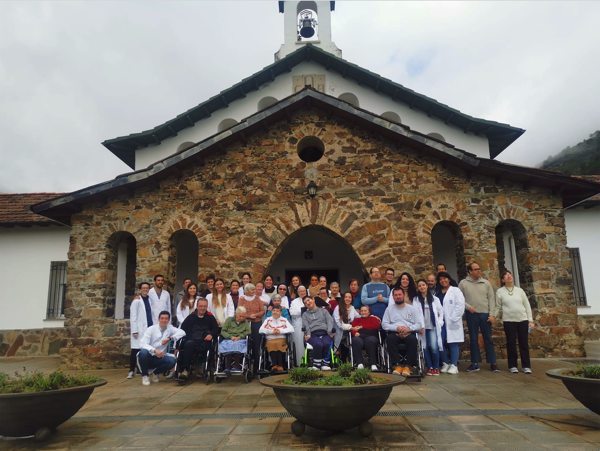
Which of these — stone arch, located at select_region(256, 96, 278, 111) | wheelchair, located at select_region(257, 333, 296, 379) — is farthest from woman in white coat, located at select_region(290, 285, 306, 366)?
stone arch, located at select_region(256, 96, 278, 111)

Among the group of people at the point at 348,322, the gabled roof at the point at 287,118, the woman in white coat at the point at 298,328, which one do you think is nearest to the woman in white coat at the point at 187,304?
the group of people at the point at 348,322

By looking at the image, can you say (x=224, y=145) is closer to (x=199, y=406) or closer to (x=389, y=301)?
(x=389, y=301)

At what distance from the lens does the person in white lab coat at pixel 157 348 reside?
665cm

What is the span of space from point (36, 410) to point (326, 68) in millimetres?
11561

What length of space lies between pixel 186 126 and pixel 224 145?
4035mm

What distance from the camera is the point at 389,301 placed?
693 centimetres

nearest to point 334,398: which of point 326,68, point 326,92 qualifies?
point 326,92

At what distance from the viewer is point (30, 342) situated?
11633 mm

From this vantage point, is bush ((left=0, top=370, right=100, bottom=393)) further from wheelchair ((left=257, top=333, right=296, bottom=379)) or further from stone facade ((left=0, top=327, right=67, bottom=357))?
stone facade ((left=0, top=327, right=67, bottom=357))

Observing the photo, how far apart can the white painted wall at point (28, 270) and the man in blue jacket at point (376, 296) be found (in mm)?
9010

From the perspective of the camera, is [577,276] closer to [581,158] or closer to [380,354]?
[380,354]

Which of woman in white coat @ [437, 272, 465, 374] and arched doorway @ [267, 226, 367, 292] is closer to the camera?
woman in white coat @ [437, 272, 465, 374]

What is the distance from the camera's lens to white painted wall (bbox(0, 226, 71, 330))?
11.8 metres

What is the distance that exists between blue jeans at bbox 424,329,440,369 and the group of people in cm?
2
